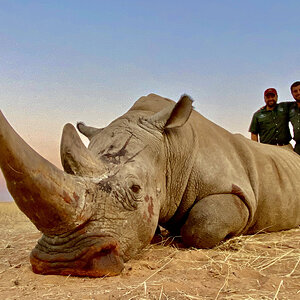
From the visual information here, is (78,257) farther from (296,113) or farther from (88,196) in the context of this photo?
(296,113)

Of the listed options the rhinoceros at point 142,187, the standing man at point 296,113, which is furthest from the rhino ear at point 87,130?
the standing man at point 296,113

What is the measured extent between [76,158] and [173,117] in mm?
1330

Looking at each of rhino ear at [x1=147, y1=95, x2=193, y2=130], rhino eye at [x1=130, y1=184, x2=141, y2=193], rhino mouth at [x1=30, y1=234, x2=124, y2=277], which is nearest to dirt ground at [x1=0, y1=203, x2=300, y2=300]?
rhino mouth at [x1=30, y1=234, x2=124, y2=277]

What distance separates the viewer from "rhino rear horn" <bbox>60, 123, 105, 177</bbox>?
10.8ft

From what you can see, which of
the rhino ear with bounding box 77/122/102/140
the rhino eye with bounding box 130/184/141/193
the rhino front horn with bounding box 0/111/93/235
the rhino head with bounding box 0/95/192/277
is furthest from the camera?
the rhino ear with bounding box 77/122/102/140

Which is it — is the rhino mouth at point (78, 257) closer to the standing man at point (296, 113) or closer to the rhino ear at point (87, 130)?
the rhino ear at point (87, 130)

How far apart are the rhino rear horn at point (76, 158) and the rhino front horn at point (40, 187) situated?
0.20 meters

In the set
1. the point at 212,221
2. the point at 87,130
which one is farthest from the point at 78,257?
the point at 87,130

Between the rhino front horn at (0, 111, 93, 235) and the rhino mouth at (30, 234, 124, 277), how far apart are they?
0.13 metres

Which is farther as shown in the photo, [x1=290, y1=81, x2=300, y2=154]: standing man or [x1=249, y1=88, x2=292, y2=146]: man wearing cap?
[x1=249, y1=88, x2=292, y2=146]: man wearing cap

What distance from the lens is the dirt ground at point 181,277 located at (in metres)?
2.63

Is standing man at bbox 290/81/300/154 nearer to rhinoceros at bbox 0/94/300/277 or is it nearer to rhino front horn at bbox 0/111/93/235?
rhinoceros at bbox 0/94/300/277

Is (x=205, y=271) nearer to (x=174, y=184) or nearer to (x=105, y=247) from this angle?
(x=105, y=247)

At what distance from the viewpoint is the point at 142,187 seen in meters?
3.56
